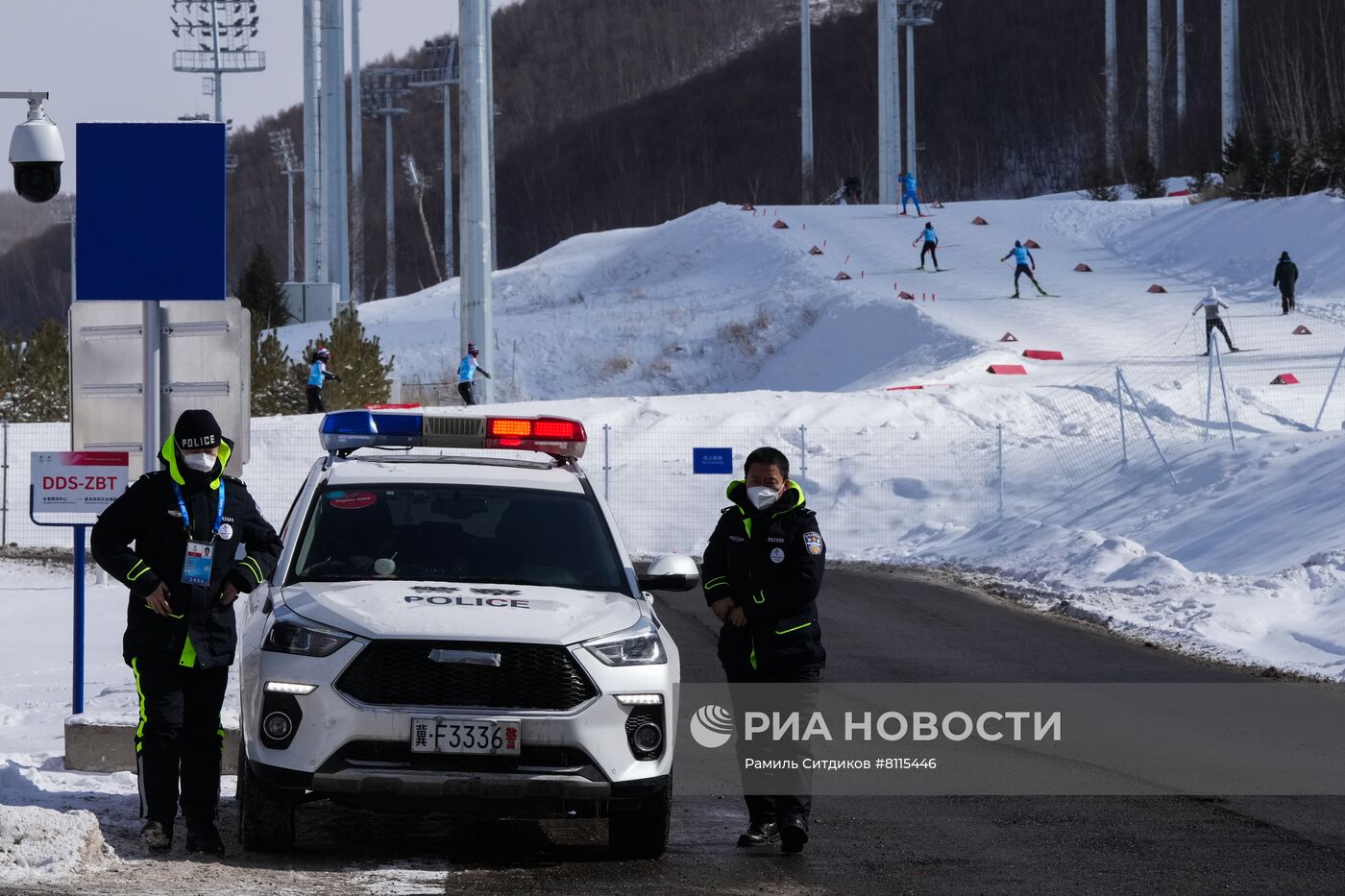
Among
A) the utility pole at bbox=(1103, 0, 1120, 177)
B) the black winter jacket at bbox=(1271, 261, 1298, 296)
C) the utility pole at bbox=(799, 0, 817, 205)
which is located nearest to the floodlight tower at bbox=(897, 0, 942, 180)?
the utility pole at bbox=(799, 0, 817, 205)

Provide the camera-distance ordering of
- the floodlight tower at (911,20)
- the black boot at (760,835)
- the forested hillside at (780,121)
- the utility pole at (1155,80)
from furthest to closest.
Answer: the forested hillside at (780,121) → the floodlight tower at (911,20) → the utility pole at (1155,80) → the black boot at (760,835)

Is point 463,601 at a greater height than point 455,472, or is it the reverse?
point 455,472

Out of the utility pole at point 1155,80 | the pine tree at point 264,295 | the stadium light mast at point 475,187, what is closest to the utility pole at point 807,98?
the utility pole at point 1155,80

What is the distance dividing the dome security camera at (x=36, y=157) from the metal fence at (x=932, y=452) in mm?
13629

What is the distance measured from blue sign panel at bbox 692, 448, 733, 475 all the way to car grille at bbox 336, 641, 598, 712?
19.4 meters

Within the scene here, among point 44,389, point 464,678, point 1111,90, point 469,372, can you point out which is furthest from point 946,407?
point 1111,90

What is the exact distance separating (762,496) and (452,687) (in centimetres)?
173

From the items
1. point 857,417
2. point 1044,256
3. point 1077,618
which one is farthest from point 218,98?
A: point 1077,618

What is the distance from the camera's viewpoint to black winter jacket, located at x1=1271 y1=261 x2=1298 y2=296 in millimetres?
41844

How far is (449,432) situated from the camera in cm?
888

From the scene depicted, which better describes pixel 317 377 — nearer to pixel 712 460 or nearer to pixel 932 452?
pixel 712 460

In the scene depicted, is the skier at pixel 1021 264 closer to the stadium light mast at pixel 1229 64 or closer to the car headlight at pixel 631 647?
the stadium light mast at pixel 1229 64

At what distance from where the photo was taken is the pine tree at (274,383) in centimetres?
3866

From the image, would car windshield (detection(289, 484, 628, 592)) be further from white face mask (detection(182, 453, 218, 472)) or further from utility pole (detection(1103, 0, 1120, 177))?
utility pole (detection(1103, 0, 1120, 177))
